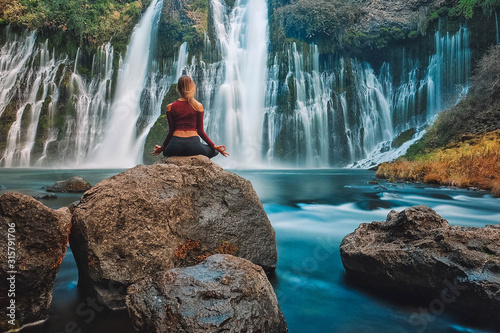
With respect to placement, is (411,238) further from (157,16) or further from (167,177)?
(157,16)

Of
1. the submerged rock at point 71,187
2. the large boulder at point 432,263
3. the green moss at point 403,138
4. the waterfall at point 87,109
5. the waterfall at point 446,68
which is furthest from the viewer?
the waterfall at point 87,109

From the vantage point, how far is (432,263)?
8.91 feet

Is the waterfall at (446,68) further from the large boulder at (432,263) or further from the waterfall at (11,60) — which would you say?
the waterfall at (11,60)

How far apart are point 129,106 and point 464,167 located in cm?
2889

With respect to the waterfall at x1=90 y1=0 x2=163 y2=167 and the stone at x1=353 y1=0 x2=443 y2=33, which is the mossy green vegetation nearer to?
the waterfall at x1=90 y1=0 x2=163 y2=167

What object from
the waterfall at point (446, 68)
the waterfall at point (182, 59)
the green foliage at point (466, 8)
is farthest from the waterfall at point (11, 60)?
the green foliage at point (466, 8)

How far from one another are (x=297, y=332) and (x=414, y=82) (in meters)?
34.1

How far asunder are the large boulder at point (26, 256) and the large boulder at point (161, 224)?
0.81 ft

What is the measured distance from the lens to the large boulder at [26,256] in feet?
7.29

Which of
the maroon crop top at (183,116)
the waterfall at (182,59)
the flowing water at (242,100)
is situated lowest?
the maroon crop top at (183,116)

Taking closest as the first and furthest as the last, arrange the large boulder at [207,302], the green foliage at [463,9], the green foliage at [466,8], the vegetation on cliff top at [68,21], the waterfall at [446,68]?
the large boulder at [207,302] < the green foliage at [463,9] < the green foliage at [466,8] < the waterfall at [446,68] < the vegetation on cliff top at [68,21]

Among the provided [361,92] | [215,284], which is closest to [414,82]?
[361,92]

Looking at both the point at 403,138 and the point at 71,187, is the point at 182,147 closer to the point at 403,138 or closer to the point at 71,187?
the point at 71,187

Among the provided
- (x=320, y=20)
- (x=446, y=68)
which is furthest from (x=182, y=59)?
(x=446, y=68)
